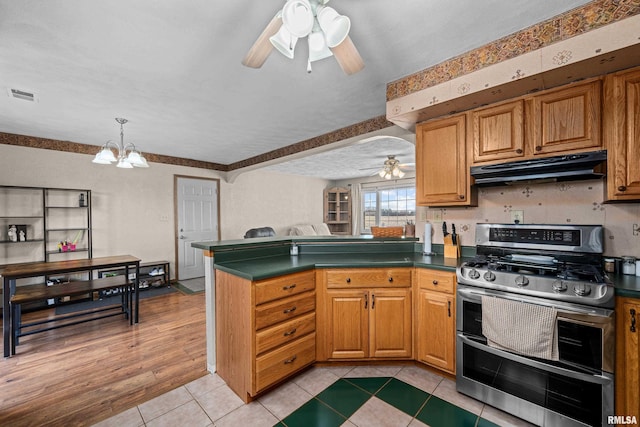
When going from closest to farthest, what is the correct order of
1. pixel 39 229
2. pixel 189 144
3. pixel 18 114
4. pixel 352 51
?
1. pixel 352 51
2. pixel 18 114
3. pixel 39 229
4. pixel 189 144

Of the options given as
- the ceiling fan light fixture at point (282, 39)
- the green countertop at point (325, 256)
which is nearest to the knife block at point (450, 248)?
the green countertop at point (325, 256)

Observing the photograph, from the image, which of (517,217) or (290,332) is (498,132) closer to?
(517,217)

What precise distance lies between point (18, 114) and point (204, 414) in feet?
12.1

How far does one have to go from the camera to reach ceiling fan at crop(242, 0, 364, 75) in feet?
3.75

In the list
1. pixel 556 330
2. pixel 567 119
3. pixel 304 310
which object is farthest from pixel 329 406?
pixel 567 119

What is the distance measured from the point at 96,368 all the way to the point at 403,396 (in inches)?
99.2

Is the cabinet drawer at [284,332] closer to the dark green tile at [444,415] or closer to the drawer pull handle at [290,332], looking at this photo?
the drawer pull handle at [290,332]

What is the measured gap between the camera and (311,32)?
135 cm

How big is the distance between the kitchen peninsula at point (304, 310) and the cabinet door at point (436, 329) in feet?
0.05

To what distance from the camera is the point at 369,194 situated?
7750mm

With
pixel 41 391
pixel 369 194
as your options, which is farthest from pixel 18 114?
pixel 369 194

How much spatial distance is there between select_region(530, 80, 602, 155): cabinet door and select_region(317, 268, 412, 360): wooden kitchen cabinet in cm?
133

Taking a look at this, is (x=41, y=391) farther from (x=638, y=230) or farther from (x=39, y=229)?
(x=638, y=230)

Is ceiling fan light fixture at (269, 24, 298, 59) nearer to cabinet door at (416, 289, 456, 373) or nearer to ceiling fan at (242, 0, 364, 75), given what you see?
ceiling fan at (242, 0, 364, 75)
